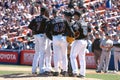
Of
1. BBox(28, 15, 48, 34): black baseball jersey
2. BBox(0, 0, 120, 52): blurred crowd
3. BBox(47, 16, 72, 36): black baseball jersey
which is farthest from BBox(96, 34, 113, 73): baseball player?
BBox(47, 16, 72, 36): black baseball jersey

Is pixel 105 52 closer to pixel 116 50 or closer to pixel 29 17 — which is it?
pixel 116 50

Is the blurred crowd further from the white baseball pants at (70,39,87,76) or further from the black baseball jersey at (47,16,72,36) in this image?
the black baseball jersey at (47,16,72,36)

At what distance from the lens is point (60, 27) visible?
567 inches

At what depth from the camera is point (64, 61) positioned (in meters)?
14.5

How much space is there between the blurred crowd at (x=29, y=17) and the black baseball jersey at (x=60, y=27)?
10.6 meters

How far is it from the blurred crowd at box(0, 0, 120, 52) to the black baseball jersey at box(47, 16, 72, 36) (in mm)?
10577

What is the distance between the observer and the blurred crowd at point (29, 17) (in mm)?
28250

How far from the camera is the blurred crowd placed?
2825 centimetres

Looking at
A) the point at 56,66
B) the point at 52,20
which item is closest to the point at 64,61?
the point at 56,66

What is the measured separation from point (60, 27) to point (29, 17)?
18592mm

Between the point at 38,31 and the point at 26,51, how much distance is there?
11.5 metres

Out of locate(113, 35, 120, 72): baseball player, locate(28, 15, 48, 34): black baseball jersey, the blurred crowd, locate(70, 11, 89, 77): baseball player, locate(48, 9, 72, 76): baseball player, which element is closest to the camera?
locate(48, 9, 72, 76): baseball player

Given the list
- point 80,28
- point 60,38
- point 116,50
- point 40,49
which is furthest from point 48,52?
point 116,50

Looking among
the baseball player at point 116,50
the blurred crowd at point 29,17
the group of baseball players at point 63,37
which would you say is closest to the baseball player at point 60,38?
the group of baseball players at point 63,37
